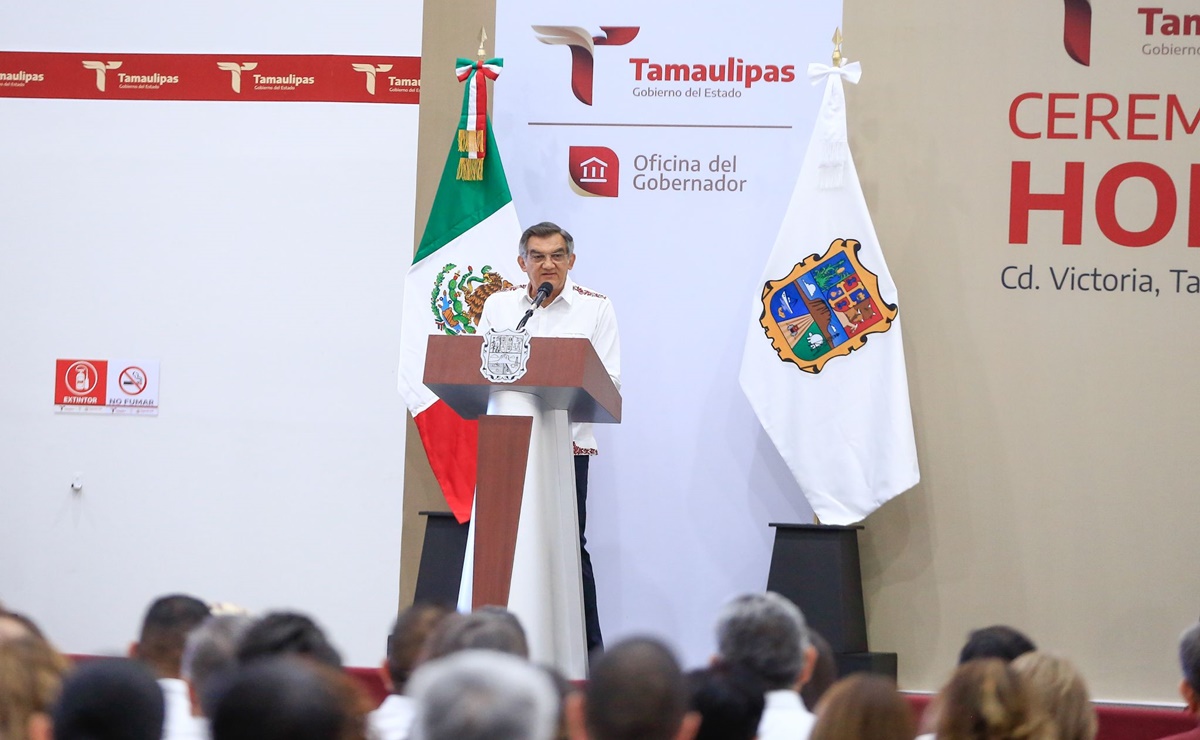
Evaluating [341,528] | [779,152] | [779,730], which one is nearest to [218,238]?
[341,528]

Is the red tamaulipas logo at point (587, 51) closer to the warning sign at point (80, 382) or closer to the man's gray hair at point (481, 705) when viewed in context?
the warning sign at point (80, 382)

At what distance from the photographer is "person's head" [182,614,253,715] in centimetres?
223

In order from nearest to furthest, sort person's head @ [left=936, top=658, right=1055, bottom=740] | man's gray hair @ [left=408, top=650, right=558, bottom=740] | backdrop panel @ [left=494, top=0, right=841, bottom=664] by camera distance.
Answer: man's gray hair @ [left=408, top=650, right=558, bottom=740] < person's head @ [left=936, top=658, right=1055, bottom=740] < backdrop panel @ [left=494, top=0, right=841, bottom=664]

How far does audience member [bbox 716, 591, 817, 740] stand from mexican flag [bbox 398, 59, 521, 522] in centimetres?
320

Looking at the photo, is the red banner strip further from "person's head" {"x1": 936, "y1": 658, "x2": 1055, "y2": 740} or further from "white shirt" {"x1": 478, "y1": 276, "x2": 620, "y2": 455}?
"person's head" {"x1": 936, "y1": 658, "x2": 1055, "y2": 740}

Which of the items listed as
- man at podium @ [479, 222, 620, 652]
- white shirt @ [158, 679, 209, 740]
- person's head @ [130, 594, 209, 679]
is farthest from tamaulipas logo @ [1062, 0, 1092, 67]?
white shirt @ [158, 679, 209, 740]

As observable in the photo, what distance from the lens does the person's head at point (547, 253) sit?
4.91 metres

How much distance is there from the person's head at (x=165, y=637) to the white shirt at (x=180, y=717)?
146 millimetres

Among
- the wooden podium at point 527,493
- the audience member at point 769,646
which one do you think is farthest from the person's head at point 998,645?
the wooden podium at point 527,493

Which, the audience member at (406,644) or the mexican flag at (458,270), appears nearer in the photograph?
the audience member at (406,644)

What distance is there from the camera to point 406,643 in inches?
97.8

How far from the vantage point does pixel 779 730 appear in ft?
7.35

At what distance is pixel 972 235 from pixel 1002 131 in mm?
459

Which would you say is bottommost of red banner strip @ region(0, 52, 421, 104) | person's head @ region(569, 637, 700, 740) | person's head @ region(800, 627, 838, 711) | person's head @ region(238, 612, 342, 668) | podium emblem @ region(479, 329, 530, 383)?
person's head @ region(800, 627, 838, 711)
